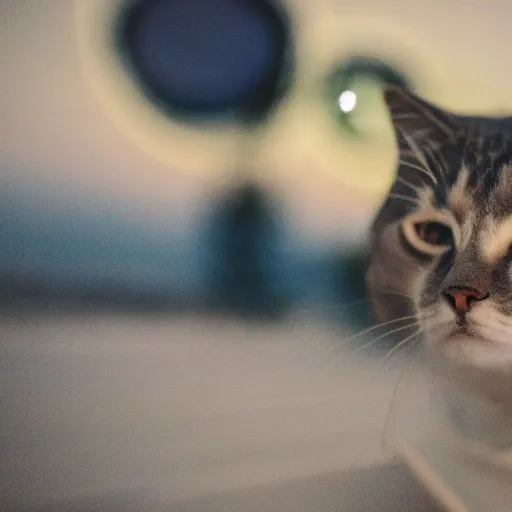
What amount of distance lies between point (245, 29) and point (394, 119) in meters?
0.22

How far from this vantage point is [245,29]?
66 centimetres

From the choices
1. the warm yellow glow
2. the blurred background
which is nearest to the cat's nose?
the blurred background

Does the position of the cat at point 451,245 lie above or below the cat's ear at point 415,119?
below

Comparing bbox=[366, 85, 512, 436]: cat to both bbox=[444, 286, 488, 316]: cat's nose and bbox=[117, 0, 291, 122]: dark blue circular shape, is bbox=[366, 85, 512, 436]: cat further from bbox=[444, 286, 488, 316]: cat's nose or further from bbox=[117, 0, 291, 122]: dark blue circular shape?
bbox=[117, 0, 291, 122]: dark blue circular shape

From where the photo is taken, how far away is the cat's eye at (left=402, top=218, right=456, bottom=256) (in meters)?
0.67

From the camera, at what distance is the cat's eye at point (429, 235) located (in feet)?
2.19

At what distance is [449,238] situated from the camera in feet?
2.19

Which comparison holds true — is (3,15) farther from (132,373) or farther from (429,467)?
(429,467)

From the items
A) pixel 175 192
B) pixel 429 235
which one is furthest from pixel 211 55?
pixel 429 235

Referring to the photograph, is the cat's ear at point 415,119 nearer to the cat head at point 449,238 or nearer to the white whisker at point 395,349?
the cat head at point 449,238

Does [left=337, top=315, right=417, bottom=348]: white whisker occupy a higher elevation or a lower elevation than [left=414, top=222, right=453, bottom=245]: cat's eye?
lower

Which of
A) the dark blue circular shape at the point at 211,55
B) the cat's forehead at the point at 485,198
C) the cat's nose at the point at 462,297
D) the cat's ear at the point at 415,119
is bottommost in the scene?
the cat's nose at the point at 462,297

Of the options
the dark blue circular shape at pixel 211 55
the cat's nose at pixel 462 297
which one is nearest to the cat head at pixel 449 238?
the cat's nose at pixel 462 297

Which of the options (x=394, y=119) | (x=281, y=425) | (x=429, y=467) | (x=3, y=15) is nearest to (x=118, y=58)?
(x=3, y=15)
